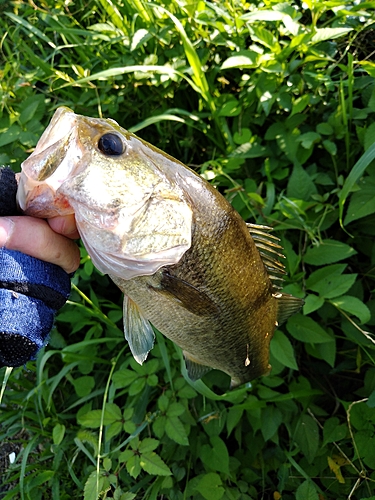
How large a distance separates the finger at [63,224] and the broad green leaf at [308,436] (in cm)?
144

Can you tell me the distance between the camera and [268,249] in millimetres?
1487

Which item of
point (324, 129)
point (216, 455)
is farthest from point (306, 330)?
point (324, 129)

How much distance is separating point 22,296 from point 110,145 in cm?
52

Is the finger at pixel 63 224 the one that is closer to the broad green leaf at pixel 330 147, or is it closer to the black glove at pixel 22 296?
the black glove at pixel 22 296

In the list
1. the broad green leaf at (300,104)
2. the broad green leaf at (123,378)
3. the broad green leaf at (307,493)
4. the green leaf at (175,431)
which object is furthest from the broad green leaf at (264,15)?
the broad green leaf at (307,493)

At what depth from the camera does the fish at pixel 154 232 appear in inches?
44.2

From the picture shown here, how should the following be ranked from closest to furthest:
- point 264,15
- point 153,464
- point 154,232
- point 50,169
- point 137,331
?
1. point 50,169
2. point 154,232
3. point 137,331
4. point 153,464
5. point 264,15

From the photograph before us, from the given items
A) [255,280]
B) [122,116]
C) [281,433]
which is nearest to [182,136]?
[122,116]

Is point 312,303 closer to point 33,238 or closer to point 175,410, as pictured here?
point 175,410

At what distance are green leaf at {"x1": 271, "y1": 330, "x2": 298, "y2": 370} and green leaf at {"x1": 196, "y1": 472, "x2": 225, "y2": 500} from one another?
62 cm

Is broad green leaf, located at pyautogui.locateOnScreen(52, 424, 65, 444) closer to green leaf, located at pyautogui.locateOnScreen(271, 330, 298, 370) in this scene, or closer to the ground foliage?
the ground foliage

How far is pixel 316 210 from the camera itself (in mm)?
1875

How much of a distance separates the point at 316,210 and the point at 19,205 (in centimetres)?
125

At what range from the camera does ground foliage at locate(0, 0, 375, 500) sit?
72.3 inches
